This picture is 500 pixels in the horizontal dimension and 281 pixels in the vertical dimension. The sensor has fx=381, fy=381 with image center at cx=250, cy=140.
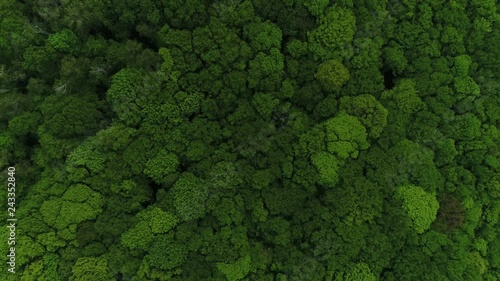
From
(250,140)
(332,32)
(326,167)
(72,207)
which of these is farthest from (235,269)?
(332,32)

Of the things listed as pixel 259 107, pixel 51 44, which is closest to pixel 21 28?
pixel 51 44

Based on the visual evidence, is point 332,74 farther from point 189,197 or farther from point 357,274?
point 357,274

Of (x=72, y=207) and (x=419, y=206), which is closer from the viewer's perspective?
(x=72, y=207)

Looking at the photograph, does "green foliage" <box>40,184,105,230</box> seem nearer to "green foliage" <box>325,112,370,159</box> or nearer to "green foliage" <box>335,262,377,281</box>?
"green foliage" <box>325,112,370,159</box>

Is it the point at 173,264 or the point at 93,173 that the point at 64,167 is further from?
the point at 173,264

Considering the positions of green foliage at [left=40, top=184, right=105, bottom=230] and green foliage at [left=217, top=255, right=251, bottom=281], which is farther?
green foliage at [left=217, top=255, right=251, bottom=281]

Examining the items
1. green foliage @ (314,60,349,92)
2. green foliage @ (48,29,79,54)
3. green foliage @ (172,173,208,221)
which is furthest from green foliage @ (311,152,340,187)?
green foliage @ (48,29,79,54)
